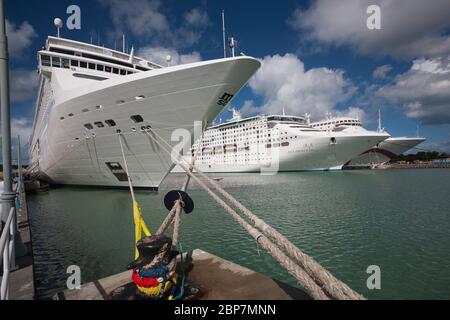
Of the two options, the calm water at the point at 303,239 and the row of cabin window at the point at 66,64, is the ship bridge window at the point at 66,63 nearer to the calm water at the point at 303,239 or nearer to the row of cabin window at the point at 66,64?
the row of cabin window at the point at 66,64

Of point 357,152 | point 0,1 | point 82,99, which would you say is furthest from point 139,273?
point 357,152

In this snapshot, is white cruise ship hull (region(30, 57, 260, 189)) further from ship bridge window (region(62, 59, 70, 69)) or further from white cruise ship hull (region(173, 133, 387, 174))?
white cruise ship hull (region(173, 133, 387, 174))

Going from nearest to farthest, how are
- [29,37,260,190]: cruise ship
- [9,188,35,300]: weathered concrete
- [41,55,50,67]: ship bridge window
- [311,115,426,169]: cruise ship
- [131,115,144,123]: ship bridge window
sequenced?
[9,188,35,300]: weathered concrete < [29,37,260,190]: cruise ship < [131,115,144,123]: ship bridge window < [41,55,50,67]: ship bridge window < [311,115,426,169]: cruise ship

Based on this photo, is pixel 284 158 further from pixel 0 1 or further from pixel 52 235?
pixel 0 1

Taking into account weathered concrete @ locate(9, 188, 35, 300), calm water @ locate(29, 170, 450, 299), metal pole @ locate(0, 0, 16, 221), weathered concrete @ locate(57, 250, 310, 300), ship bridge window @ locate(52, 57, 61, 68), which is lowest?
calm water @ locate(29, 170, 450, 299)

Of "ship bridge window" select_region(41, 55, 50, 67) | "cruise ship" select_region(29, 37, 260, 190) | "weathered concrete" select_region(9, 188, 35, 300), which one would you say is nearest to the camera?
"weathered concrete" select_region(9, 188, 35, 300)

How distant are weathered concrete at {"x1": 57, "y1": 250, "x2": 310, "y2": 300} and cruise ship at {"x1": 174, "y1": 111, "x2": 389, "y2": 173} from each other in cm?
4117

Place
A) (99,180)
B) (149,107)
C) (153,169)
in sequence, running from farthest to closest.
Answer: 1. (99,180)
2. (153,169)
3. (149,107)

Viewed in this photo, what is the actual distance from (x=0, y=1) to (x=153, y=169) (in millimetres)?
11697

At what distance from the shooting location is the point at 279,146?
164ft

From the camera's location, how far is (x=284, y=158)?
49719 millimetres

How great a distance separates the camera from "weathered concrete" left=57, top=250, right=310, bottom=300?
11.3 feet

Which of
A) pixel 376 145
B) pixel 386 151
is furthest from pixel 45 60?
pixel 386 151

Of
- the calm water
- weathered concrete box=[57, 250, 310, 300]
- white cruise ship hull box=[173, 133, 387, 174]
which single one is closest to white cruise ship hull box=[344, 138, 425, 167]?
white cruise ship hull box=[173, 133, 387, 174]
